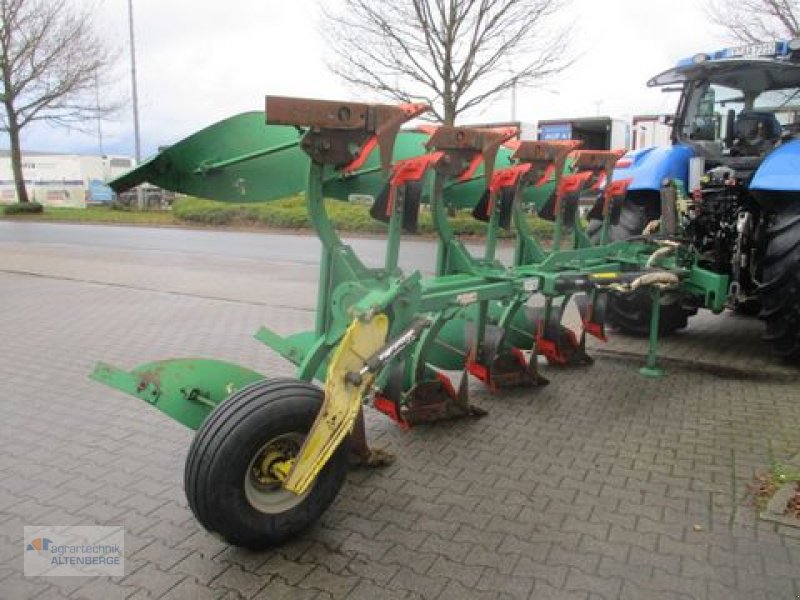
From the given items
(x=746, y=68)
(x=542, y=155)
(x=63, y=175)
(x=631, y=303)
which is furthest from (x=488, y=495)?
(x=63, y=175)

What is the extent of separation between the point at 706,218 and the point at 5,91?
2721 centimetres

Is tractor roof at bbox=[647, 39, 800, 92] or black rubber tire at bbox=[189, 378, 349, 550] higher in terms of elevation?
tractor roof at bbox=[647, 39, 800, 92]

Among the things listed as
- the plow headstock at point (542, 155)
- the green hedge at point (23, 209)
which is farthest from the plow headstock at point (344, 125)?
the green hedge at point (23, 209)

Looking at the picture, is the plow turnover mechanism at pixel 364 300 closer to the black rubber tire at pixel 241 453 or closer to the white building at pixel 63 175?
the black rubber tire at pixel 241 453

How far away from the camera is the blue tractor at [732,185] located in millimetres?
5145

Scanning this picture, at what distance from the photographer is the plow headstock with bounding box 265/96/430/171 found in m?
2.98

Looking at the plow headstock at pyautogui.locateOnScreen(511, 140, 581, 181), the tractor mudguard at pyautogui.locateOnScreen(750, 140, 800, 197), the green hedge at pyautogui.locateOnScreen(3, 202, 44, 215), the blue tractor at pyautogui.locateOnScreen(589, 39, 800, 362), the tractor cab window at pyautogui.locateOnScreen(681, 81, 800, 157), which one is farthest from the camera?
the green hedge at pyautogui.locateOnScreen(3, 202, 44, 215)

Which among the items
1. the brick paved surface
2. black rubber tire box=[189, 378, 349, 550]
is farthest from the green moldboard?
the brick paved surface

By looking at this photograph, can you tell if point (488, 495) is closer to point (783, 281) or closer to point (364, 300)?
point (364, 300)

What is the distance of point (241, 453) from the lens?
8.66ft

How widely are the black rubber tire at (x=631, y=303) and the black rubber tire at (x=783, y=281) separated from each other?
1.11 meters

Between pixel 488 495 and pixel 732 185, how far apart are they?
148 inches

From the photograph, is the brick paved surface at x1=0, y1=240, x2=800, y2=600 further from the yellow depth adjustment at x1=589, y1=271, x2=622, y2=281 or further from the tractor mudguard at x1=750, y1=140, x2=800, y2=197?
the tractor mudguard at x1=750, y1=140, x2=800, y2=197

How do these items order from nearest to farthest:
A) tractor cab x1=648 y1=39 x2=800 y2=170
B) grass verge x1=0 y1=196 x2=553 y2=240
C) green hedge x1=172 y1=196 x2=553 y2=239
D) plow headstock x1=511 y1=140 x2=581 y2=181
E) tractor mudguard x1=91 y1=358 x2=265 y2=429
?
A: tractor mudguard x1=91 y1=358 x2=265 y2=429
plow headstock x1=511 y1=140 x2=581 y2=181
tractor cab x1=648 y1=39 x2=800 y2=170
green hedge x1=172 y1=196 x2=553 y2=239
grass verge x1=0 y1=196 x2=553 y2=240
